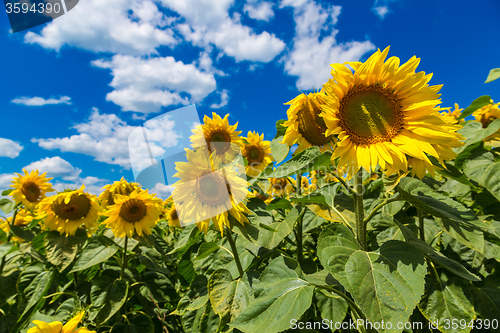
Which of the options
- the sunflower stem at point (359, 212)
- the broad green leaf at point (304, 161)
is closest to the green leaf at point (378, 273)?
the sunflower stem at point (359, 212)

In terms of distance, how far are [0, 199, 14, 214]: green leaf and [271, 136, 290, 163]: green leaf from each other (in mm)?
3742

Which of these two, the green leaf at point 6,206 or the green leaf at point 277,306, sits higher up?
the green leaf at point 6,206

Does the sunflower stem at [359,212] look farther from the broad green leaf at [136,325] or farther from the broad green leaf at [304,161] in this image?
the broad green leaf at [136,325]

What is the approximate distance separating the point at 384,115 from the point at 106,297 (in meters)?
2.73

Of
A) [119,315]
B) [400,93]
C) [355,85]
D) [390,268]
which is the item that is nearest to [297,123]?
[355,85]

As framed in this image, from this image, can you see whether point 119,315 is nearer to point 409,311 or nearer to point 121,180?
point 121,180

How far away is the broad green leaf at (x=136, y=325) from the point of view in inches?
104

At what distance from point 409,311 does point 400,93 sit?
115cm

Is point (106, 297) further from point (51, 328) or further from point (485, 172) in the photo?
point (485, 172)

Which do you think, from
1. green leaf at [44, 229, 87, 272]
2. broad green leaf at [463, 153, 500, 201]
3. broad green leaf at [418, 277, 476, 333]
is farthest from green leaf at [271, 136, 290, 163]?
green leaf at [44, 229, 87, 272]

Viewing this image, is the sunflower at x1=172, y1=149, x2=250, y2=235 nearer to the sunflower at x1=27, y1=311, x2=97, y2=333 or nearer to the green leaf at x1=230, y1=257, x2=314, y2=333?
the green leaf at x1=230, y1=257, x2=314, y2=333

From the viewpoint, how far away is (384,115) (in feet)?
5.44

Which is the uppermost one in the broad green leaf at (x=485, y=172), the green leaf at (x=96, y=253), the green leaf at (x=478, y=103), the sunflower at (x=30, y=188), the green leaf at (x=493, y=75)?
the sunflower at (x=30, y=188)

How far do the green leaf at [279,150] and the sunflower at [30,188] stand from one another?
4.38 m
